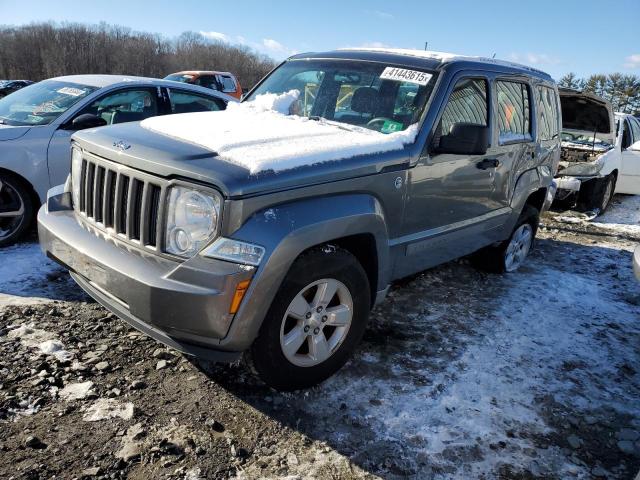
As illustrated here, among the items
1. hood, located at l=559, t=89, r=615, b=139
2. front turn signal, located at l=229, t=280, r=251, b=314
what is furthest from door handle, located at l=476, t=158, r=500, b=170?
hood, located at l=559, t=89, r=615, b=139

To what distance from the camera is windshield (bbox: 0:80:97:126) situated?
4.94m

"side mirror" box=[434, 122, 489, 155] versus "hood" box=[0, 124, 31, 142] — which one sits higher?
"side mirror" box=[434, 122, 489, 155]

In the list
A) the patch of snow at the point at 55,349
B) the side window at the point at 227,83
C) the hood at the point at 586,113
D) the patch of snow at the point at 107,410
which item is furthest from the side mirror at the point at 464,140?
the side window at the point at 227,83

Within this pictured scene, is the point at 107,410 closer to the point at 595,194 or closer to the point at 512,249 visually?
the point at 512,249

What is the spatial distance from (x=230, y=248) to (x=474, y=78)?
8.34ft

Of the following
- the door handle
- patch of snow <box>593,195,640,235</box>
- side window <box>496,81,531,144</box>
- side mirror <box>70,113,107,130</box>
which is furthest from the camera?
patch of snow <box>593,195,640,235</box>

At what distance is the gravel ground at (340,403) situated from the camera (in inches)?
95.0

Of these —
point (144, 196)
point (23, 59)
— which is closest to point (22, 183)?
point (144, 196)

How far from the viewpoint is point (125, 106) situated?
17.6ft

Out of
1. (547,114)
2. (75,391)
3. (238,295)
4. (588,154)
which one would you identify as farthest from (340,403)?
(588,154)

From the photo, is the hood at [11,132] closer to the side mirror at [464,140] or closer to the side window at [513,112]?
the side mirror at [464,140]

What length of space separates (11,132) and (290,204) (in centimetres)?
356

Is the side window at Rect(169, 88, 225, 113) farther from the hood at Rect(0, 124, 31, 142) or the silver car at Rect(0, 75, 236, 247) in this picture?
the hood at Rect(0, 124, 31, 142)

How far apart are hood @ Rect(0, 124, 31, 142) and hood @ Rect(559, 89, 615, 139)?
8.22 m
